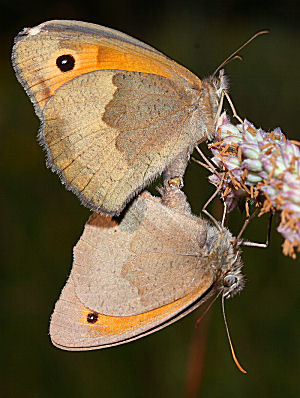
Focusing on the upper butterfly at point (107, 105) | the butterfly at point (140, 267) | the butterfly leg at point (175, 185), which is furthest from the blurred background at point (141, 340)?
the upper butterfly at point (107, 105)

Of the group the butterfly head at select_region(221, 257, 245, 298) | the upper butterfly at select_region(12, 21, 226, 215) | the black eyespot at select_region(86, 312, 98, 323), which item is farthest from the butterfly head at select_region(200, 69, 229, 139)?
the black eyespot at select_region(86, 312, 98, 323)

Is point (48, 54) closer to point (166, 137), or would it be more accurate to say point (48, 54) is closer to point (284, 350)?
point (166, 137)

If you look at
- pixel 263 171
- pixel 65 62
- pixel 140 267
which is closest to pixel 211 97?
pixel 263 171

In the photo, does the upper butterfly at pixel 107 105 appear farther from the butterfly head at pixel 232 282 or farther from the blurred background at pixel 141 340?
the blurred background at pixel 141 340

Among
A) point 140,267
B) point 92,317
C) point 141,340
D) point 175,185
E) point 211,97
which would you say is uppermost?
point 211,97

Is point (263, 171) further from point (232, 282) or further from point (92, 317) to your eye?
point (92, 317)

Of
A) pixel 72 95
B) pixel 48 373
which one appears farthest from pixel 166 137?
pixel 48 373
